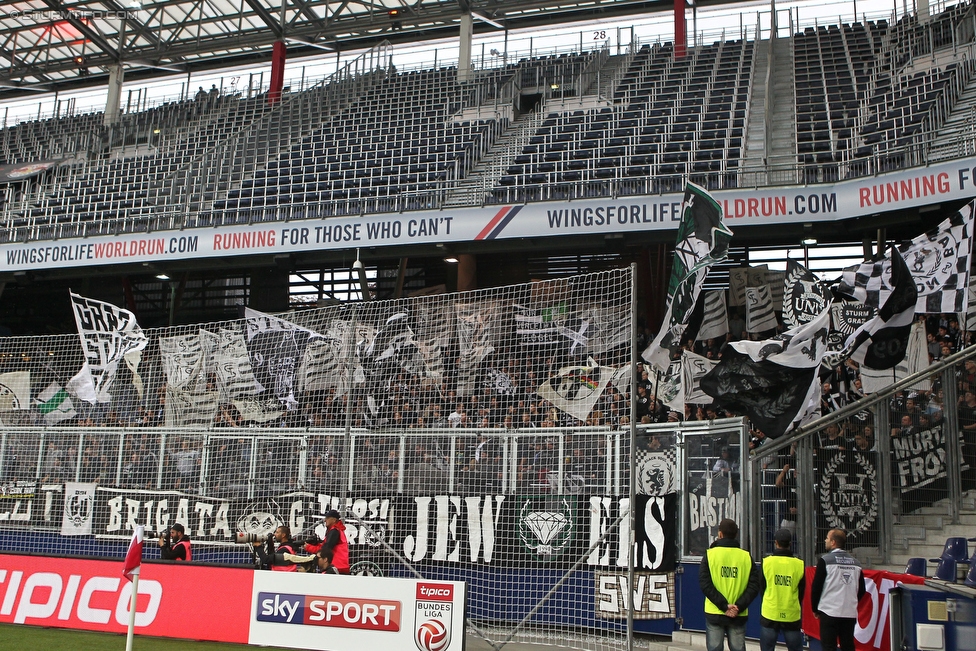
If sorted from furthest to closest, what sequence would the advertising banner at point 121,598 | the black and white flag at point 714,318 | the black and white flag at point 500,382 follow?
the black and white flag at point 714,318
the black and white flag at point 500,382
the advertising banner at point 121,598

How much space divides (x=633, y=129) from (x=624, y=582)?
12992mm

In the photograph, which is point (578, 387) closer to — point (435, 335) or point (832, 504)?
point (435, 335)

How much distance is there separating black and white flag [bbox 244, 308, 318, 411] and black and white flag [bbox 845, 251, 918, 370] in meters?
7.02

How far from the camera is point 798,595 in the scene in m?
8.14

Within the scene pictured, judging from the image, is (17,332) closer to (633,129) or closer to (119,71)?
(119,71)

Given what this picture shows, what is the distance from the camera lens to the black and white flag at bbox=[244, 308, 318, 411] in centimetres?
1190

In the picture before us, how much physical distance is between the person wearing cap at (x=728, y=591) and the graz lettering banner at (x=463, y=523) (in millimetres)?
1386

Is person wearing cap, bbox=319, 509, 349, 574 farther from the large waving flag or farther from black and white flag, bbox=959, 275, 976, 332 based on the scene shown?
black and white flag, bbox=959, 275, 976, 332

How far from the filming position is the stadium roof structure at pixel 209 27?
29.8m

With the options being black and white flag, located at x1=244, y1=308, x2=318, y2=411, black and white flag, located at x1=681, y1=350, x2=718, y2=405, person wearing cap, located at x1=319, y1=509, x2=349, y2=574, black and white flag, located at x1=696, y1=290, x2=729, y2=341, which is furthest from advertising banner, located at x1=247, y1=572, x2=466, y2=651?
black and white flag, located at x1=696, y1=290, x2=729, y2=341

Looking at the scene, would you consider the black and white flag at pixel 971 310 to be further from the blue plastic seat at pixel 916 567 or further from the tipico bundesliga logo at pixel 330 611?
the tipico bundesliga logo at pixel 330 611

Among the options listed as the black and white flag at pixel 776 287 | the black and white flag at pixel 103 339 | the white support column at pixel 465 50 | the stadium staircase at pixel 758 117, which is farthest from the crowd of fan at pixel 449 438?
the white support column at pixel 465 50

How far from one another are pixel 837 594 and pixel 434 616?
373 centimetres

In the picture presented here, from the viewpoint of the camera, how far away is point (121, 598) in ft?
32.4
